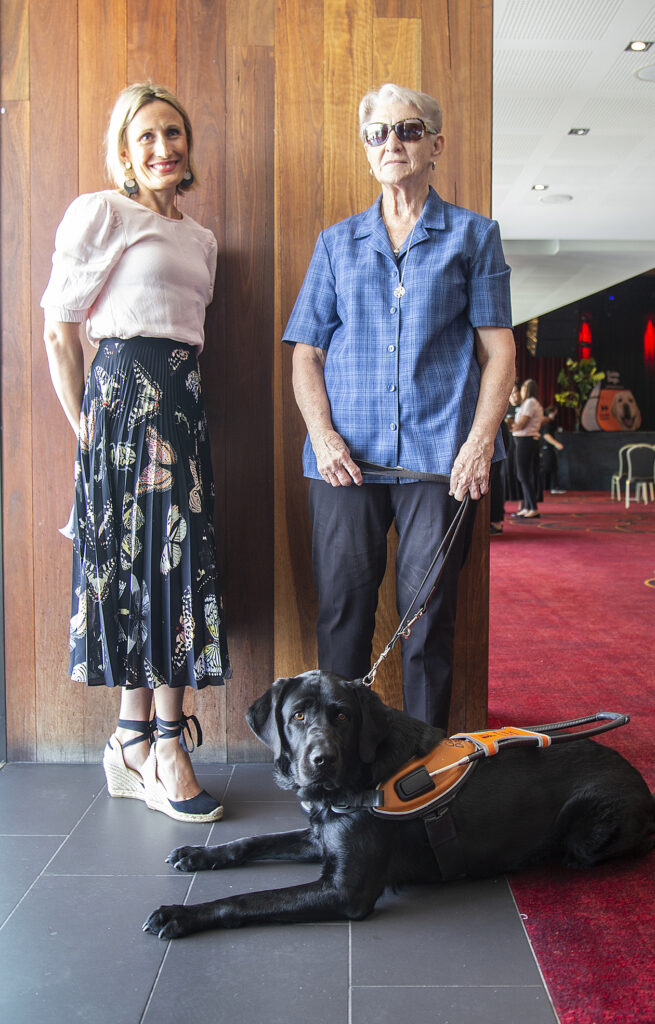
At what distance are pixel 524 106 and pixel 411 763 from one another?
6.61 meters

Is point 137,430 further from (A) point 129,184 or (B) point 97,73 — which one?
(B) point 97,73

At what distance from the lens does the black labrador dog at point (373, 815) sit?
61.2 inches

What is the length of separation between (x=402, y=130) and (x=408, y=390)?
0.58 metres

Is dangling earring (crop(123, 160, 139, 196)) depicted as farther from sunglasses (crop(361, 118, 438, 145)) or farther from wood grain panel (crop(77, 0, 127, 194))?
sunglasses (crop(361, 118, 438, 145))

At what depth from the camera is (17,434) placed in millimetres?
2402

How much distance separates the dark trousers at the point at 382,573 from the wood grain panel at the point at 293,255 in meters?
0.37

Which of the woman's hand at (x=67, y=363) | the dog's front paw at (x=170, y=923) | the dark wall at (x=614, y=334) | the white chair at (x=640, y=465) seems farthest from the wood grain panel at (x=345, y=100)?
the dark wall at (x=614, y=334)

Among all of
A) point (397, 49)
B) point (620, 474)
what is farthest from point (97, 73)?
point (620, 474)

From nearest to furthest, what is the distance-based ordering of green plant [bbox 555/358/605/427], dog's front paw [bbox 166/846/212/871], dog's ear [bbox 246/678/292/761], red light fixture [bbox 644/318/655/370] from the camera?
dog's ear [bbox 246/678/292/761] < dog's front paw [bbox 166/846/212/871] < green plant [bbox 555/358/605/427] < red light fixture [bbox 644/318/655/370]

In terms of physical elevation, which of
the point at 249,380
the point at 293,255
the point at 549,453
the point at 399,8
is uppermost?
the point at 399,8

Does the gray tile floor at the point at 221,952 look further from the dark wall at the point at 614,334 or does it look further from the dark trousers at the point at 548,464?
the dark wall at the point at 614,334

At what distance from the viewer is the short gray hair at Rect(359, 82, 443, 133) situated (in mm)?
1935

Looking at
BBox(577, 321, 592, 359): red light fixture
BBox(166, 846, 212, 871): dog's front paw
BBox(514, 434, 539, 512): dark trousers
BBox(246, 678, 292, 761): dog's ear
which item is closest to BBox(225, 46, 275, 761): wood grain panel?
BBox(166, 846, 212, 871): dog's front paw

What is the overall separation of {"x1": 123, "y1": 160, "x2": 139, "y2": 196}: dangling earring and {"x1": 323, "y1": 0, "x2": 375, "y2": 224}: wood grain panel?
538 millimetres
